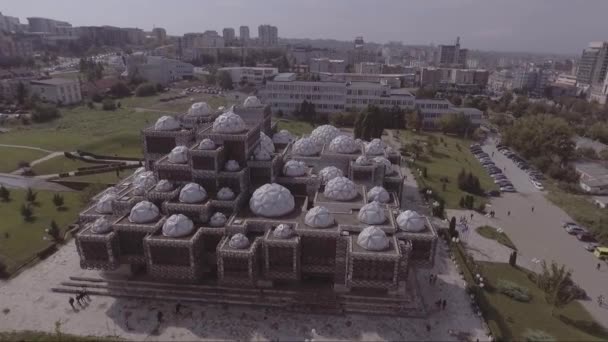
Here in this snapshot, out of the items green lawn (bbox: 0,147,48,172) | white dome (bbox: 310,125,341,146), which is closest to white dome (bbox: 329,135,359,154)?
white dome (bbox: 310,125,341,146)

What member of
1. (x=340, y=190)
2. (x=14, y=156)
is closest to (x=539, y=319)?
(x=340, y=190)

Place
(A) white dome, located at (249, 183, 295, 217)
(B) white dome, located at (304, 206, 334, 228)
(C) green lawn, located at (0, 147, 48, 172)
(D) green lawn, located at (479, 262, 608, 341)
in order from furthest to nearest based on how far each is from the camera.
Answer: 1. (C) green lawn, located at (0, 147, 48, 172)
2. (A) white dome, located at (249, 183, 295, 217)
3. (B) white dome, located at (304, 206, 334, 228)
4. (D) green lawn, located at (479, 262, 608, 341)

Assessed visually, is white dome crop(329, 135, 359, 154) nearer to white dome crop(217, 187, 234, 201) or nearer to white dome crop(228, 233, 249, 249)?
white dome crop(217, 187, 234, 201)

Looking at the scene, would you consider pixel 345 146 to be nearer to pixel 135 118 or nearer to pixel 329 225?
pixel 329 225

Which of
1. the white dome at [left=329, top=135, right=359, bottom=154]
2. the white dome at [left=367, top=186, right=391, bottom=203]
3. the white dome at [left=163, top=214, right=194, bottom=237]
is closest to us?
the white dome at [left=163, top=214, right=194, bottom=237]

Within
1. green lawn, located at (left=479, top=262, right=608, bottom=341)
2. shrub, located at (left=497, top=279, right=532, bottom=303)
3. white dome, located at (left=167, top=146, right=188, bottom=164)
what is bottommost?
green lawn, located at (left=479, top=262, right=608, bottom=341)

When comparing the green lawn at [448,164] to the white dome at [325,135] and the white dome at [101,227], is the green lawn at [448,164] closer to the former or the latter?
the white dome at [325,135]
